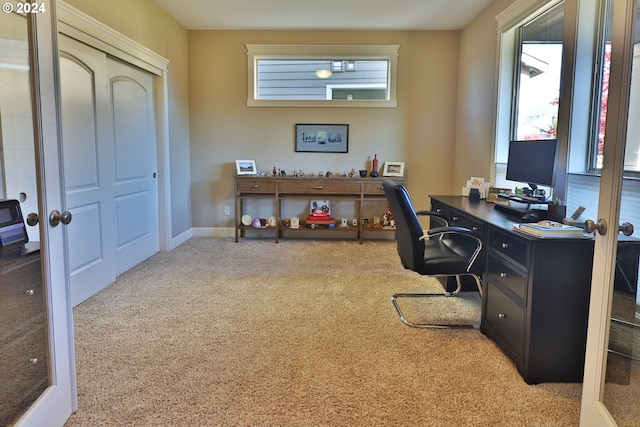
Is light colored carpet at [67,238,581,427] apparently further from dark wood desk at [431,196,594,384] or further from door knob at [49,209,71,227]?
door knob at [49,209,71,227]

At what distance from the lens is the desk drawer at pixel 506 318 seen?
80.4 inches

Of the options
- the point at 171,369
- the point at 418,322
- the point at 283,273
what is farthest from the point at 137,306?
the point at 418,322

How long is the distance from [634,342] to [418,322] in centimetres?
128

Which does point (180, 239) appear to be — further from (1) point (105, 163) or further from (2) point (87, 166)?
(2) point (87, 166)

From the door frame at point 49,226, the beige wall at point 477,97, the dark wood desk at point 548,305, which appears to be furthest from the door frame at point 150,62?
the beige wall at point 477,97

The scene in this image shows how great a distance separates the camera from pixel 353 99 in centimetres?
Answer: 512

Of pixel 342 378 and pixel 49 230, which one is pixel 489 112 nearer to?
pixel 342 378

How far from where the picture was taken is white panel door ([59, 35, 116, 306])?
113 inches

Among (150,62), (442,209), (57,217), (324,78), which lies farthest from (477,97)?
(57,217)

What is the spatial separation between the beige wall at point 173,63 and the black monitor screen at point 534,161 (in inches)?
130

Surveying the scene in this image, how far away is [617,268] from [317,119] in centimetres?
408

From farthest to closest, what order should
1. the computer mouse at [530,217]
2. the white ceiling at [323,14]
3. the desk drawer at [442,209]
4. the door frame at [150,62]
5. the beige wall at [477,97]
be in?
1. the white ceiling at [323,14]
2. the beige wall at [477,97]
3. the desk drawer at [442,209]
4. the door frame at [150,62]
5. the computer mouse at [530,217]

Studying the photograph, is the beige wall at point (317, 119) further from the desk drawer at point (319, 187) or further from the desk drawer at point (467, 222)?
the desk drawer at point (467, 222)

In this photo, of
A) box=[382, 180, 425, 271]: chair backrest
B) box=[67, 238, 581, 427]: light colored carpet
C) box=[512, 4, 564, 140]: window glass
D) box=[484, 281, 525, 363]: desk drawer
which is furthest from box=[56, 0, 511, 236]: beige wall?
box=[484, 281, 525, 363]: desk drawer
